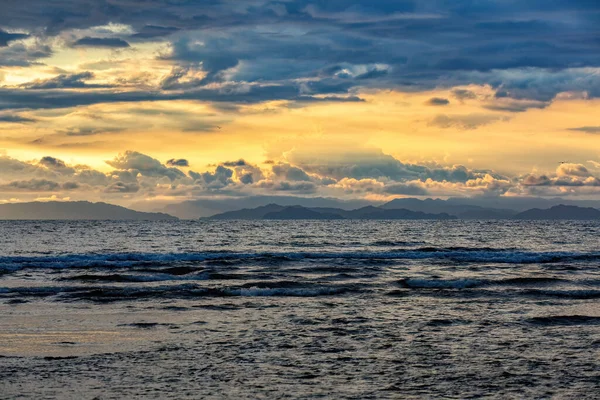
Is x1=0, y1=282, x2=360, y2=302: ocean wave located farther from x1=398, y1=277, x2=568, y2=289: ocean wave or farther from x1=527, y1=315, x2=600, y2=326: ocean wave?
x1=527, y1=315, x2=600, y2=326: ocean wave

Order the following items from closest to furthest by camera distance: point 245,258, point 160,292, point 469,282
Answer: point 160,292
point 469,282
point 245,258

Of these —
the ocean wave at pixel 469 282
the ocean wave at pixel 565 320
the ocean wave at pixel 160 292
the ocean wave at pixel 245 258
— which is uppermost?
the ocean wave at pixel 565 320

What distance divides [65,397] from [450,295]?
2143 cm

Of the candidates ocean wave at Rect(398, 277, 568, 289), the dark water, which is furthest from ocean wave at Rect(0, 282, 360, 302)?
ocean wave at Rect(398, 277, 568, 289)

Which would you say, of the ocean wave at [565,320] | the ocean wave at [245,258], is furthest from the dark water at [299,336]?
the ocean wave at [245,258]

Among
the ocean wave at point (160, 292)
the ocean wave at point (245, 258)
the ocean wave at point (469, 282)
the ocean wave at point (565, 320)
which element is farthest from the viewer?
the ocean wave at point (245, 258)

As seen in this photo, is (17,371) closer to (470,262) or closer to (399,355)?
(399,355)

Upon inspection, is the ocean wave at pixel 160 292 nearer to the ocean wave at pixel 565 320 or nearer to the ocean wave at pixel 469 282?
the ocean wave at pixel 469 282

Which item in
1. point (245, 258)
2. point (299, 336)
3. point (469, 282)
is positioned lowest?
point (245, 258)

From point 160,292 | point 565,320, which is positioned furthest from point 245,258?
point 565,320

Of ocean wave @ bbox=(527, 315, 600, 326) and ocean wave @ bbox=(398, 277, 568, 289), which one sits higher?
ocean wave @ bbox=(527, 315, 600, 326)

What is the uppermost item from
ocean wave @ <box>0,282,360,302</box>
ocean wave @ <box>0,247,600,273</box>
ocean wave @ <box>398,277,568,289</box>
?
ocean wave @ <box>0,282,360,302</box>

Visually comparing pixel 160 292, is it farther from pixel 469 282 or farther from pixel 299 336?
pixel 469 282

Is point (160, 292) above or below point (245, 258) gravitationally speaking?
above
